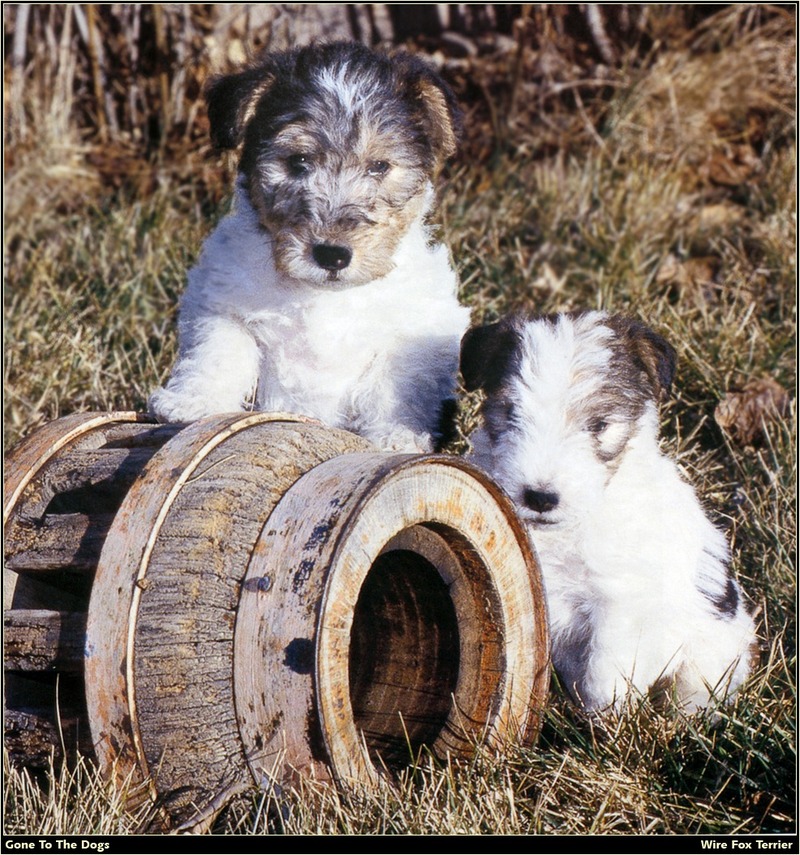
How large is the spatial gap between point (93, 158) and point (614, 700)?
17.7 ft

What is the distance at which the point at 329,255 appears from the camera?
369 centimetres

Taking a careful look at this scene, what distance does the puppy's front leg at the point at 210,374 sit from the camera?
12.9 ft

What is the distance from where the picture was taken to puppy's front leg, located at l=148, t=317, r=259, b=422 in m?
3.92

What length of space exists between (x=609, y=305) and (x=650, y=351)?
2.14m

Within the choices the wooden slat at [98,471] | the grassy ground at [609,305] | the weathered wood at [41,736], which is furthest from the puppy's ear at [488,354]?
the weathered wood at [41,736]

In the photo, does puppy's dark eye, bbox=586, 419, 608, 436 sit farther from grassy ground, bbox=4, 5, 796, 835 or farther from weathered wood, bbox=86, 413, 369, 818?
weathered wood, bbox=86, 413, 369, 818

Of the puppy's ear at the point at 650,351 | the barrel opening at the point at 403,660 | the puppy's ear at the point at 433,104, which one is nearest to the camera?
the barrel opening at the point at 403,660

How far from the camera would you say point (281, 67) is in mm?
4109

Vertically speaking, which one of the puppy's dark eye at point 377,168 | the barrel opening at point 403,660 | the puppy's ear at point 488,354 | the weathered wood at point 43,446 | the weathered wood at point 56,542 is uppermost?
the puppy's dark eye at point 377,168

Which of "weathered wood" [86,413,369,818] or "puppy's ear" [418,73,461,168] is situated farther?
"puppy's ear" [418,73,461,168]

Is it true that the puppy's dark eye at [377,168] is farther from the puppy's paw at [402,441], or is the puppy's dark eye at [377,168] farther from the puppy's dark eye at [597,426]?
the puppy's dark eye at [597,426]

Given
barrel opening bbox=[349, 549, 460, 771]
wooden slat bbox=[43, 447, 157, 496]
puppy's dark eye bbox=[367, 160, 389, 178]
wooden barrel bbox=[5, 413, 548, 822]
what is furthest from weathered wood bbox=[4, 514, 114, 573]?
puppy's dark eye bbox=[367, 160, 389, 178]

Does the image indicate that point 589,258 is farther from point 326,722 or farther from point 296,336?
Result: point 326,722

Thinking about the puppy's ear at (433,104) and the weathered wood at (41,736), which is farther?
the puppy's ear at (433,104)
